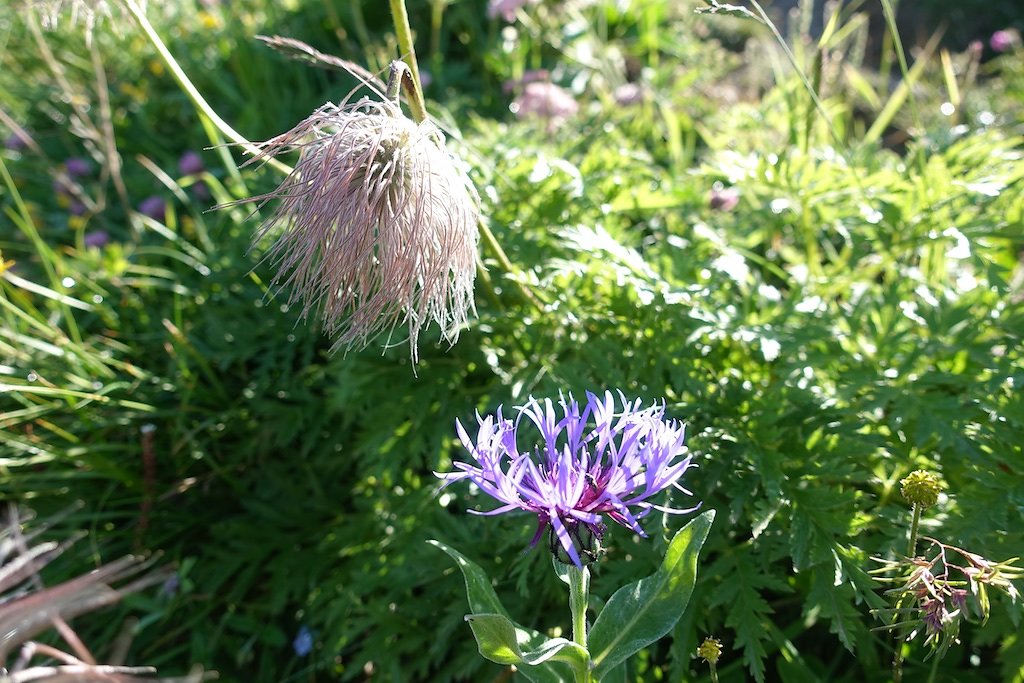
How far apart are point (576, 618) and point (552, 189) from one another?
114cm

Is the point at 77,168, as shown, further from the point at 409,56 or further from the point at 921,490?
the point at 921,490

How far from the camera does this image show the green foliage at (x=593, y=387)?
1633 millimetres

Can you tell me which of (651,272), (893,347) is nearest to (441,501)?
(651,272)

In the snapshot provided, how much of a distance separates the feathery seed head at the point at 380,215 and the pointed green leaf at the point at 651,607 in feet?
1.59

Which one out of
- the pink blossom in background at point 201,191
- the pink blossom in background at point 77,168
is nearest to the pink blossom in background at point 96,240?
the pink blossom in background at point 201,191

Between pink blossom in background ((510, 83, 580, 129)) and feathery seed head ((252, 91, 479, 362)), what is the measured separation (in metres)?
1.54

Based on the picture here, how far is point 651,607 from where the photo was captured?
4.04 ft

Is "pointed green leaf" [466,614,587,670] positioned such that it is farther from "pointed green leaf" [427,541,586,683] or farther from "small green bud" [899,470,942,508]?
"small green bud" [899,470,942,508]

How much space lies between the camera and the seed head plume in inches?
51.4

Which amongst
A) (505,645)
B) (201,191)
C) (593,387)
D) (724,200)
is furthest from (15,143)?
(505,645)

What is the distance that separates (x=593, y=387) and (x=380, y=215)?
62 centimetres

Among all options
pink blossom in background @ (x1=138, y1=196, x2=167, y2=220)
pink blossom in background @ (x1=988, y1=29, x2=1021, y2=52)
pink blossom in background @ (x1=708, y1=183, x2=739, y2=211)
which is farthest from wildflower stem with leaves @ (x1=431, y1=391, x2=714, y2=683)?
pink blossom in background @ (x1=988, y1=29, x2=1021, y2=52)

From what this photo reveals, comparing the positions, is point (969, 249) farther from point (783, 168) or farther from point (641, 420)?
point (641, 420)

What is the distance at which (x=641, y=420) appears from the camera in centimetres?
117
